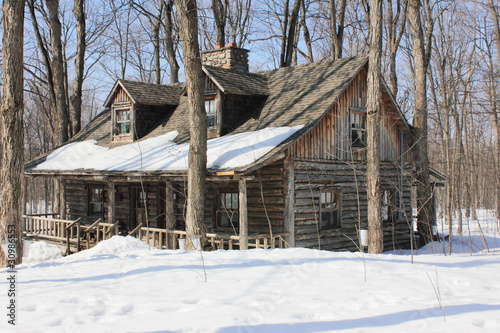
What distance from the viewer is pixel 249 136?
50.8 feet

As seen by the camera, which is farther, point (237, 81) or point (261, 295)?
point (237, 81)

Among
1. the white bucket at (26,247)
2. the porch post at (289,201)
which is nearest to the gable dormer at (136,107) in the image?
the white bucket at (26,247)

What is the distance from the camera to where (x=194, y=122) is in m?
12.5

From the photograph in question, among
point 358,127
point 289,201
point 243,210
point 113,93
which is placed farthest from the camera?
point 113,93

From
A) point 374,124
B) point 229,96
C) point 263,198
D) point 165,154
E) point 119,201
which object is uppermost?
point 229,96

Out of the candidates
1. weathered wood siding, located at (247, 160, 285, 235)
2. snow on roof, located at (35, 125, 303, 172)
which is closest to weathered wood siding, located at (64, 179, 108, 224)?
snow on roof, located at (35, 125, 303, 172)

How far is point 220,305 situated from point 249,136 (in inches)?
385

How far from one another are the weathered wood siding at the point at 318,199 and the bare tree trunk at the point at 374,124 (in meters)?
1.11

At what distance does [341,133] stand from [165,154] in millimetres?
6227

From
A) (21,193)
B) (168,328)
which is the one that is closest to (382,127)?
(21,193)

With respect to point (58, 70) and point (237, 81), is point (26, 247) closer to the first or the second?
point (237, 81)

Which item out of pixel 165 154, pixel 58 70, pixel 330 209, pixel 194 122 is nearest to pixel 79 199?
pixel 58 70

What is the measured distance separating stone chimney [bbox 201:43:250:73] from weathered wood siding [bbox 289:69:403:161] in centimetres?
519

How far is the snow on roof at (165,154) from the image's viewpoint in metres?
13.8
